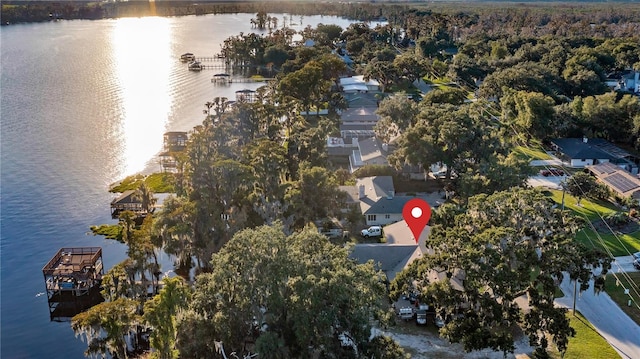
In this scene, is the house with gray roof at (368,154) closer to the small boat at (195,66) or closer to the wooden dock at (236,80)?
the wooden dock at (236,80)

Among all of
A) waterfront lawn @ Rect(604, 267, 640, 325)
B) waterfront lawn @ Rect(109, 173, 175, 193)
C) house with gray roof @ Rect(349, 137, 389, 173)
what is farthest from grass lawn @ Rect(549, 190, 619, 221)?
waterfront lawn @ Rect(109, 173, 175, 193)

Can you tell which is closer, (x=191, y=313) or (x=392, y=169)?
(x=191, y=313)

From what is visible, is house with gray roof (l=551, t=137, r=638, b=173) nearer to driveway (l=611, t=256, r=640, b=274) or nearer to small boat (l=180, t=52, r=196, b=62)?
driveway (l=611, t=256, r=640, b=274)

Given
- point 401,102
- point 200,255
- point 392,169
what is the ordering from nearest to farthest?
point 200,255 < point 392,169 < point 401,102

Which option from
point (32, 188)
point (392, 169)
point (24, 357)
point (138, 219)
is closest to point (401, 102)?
point (392, 169)

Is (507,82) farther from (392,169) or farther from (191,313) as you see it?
A: (191,313)
